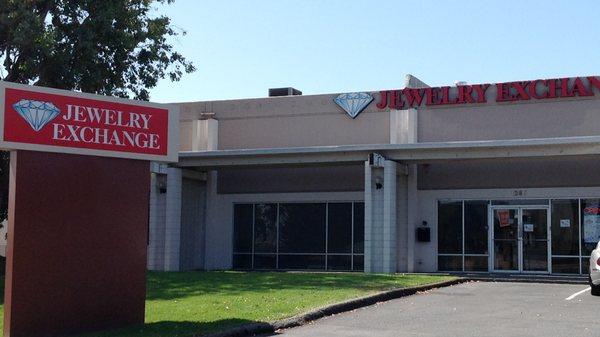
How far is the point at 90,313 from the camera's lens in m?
12.3

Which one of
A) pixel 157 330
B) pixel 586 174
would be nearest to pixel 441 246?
pixel 586 174

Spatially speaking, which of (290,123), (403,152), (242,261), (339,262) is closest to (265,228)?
(242,261)

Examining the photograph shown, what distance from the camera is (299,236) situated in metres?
28.3

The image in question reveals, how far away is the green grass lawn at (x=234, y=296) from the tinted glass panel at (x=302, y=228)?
584 cm

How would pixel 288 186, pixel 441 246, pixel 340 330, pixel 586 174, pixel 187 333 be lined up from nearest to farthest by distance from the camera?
1. pixel 187 333
2. pixel 340 330
3. pixel 586 174
4. pixel 441 246
5. pixel 288 186

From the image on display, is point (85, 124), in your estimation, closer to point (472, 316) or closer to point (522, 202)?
point (472, 316)

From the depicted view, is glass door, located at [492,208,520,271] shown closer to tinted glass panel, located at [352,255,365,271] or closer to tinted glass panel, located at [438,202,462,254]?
tinted glass panel, located at [438,202,462,254]

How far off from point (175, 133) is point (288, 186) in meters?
14.9

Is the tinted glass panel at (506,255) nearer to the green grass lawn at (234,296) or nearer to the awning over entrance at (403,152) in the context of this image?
the awning over entrance at (403,152)

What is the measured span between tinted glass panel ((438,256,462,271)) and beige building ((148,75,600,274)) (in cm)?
3

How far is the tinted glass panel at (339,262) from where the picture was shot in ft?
89.9

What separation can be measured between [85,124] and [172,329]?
3.27 m

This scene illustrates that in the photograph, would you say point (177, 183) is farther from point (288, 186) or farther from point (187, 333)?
point (187, 333)

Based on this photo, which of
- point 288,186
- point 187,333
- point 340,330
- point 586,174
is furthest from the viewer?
point 288,186
